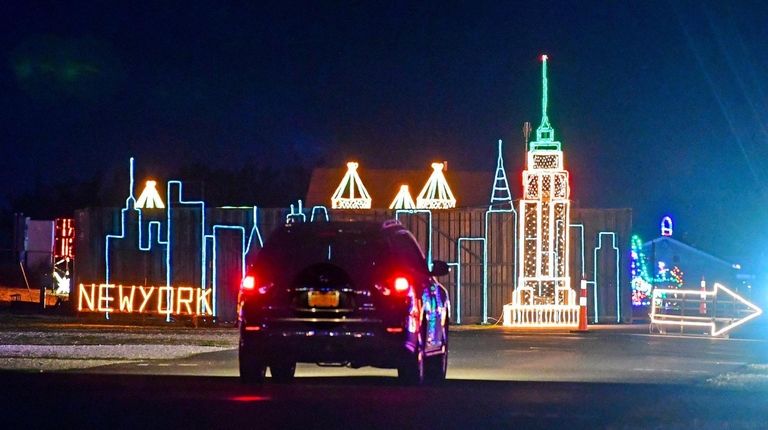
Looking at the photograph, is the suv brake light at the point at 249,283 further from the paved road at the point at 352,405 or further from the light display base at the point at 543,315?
the light display base at the point at 543,315

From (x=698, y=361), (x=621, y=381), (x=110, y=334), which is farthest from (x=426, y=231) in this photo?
(x=621, y=381)

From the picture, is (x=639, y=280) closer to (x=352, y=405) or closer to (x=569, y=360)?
(x=569, y=360)

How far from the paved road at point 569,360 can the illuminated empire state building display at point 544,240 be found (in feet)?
18.7

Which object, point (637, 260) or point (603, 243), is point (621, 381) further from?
point (637, 260)

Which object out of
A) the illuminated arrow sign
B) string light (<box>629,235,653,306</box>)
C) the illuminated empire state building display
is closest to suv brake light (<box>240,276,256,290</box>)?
the illuminated arrow sign

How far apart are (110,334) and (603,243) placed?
A: 1537cm

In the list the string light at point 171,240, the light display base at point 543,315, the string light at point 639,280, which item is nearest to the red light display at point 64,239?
the string light at point 171,240

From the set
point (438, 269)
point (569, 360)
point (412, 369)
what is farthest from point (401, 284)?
point (569, 360)

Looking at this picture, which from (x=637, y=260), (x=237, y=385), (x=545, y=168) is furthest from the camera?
(x=637, y=260)

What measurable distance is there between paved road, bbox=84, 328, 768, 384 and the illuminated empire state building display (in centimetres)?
570

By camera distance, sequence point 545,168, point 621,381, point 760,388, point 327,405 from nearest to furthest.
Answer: point 327,405
point 760,388
point 621,381
point 545,168

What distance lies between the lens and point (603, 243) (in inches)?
1459

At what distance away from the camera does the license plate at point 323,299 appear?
13.5m

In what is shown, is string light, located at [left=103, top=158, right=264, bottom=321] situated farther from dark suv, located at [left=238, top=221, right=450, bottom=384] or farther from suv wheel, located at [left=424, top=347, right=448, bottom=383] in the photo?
dark suv, located at [left=238, top=221, right=450, bottom=384]
